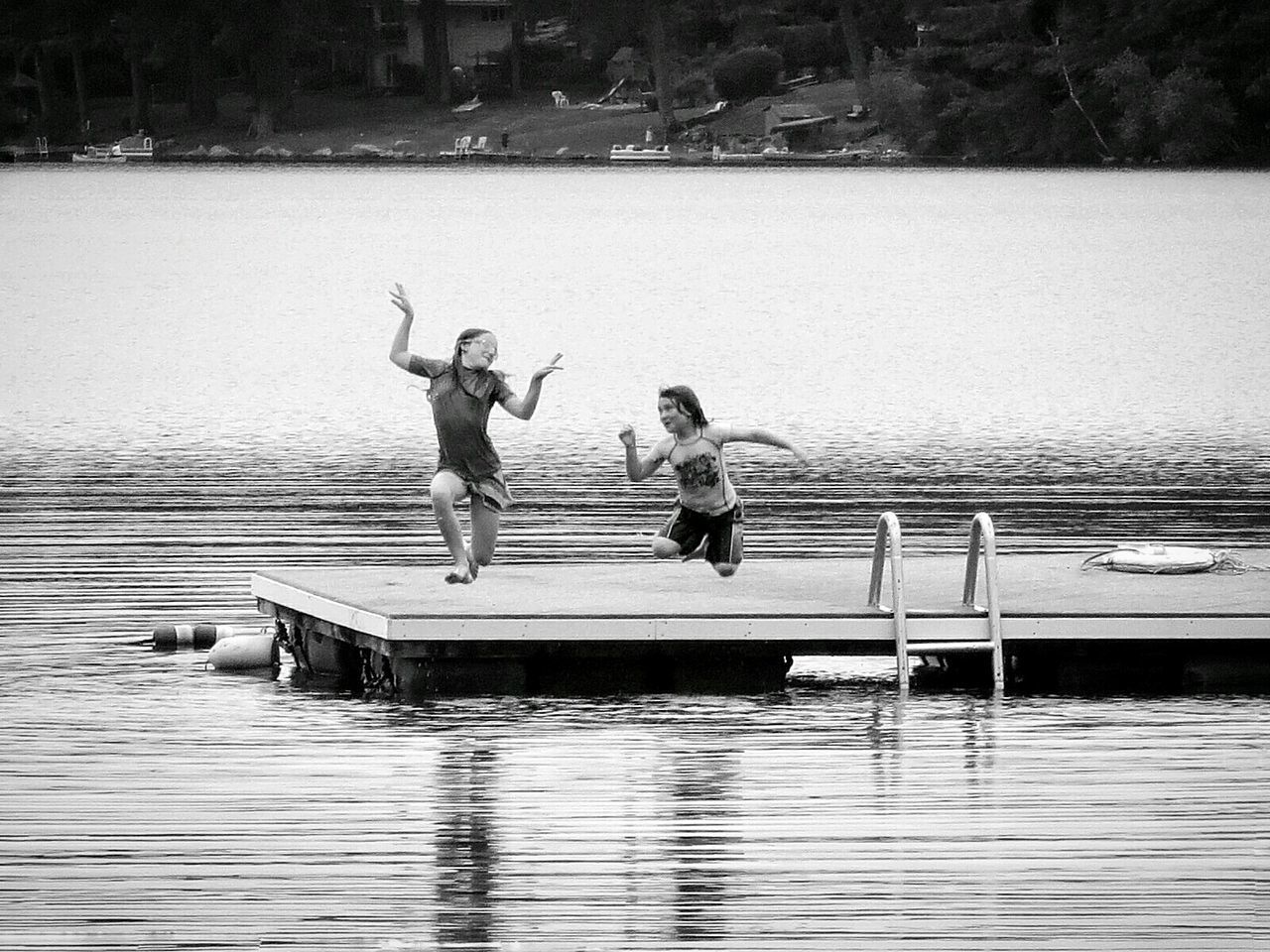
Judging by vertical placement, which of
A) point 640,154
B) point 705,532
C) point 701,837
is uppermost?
point 640,154

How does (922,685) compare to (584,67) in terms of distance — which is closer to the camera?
(922,685)

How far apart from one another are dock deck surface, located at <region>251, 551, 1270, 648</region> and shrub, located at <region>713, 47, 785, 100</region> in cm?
11852

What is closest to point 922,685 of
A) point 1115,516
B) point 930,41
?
point 1115,516

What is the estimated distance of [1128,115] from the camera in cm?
10762

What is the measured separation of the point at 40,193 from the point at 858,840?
130 metres

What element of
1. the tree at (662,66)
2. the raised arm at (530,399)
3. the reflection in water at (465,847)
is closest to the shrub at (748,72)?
the tree at (662,66)

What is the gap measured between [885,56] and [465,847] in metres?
120

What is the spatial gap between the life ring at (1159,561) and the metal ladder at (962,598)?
1676mm

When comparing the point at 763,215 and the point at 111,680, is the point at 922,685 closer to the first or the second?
the point at 111,680

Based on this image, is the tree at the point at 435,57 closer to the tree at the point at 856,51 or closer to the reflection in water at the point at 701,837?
the tree at the point at 856,51

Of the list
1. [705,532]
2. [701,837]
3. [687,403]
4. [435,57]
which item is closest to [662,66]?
[435,57]

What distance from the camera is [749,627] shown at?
47.5ft

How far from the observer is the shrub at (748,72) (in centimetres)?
13312

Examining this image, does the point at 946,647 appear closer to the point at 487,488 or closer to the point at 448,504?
the point at 487,488
